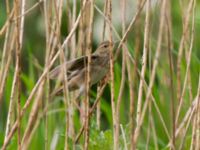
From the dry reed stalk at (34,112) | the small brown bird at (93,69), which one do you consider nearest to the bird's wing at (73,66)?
the small brown bird at (93,69)

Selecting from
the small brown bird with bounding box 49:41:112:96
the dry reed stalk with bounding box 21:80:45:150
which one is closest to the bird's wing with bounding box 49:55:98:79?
the small brown bird with bounding box 49:41:112:96

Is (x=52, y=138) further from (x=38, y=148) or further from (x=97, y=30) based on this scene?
(x=97, y=30)

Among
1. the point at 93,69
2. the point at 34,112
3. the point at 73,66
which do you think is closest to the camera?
the point at 34,112

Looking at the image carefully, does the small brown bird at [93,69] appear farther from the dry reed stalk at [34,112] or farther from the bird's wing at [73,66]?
the dry reed stalk at [34,112]

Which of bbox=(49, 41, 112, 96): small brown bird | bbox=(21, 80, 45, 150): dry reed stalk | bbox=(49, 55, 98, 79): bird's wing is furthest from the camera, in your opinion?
bbox=(49, 41, 112, 96): small brown bird

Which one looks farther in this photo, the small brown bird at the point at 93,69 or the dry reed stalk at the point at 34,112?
the small brown bird at the point at 93,69

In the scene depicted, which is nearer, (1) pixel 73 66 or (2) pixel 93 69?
(1) pixel 73 66

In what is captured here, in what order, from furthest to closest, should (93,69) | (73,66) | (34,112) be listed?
1. (93,69)
2. (73,66)
3. (34,112)

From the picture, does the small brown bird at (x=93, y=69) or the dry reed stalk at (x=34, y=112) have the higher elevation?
the small brown bird at (x=93, y=69)

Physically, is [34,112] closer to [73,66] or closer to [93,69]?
[73,66]

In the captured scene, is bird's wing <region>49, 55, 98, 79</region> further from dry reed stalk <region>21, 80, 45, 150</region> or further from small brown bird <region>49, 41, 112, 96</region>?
dry reed stalk <region>21, 80, 45, 150</region>

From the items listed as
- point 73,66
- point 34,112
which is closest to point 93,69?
point 73,66

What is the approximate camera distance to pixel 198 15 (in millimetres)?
4168

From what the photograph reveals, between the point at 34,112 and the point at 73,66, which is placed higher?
the point at 73,66
